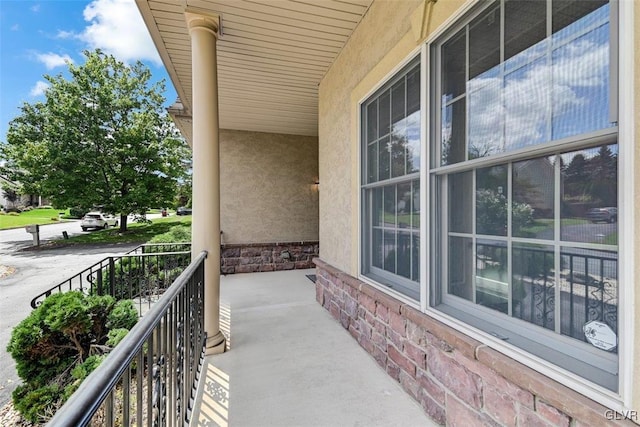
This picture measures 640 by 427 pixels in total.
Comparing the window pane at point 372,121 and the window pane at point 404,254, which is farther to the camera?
the window pane at point 372,121

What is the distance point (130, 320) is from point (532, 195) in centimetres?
383

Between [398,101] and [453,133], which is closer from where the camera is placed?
[453,133]

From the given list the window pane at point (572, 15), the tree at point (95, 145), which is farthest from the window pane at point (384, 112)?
the tree at point (95, 145)

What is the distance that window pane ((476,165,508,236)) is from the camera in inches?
61.0

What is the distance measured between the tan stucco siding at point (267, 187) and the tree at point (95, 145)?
910 cm

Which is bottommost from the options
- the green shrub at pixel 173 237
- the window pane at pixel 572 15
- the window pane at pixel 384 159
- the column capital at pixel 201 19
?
the green shrub at pixel 173 237

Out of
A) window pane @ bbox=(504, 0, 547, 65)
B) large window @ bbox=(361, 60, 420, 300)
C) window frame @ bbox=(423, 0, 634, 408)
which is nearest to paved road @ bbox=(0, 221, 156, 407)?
large window @ bbox=(361, 60, 420, 300)

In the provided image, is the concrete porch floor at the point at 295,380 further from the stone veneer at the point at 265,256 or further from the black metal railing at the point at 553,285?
the stone veneer at the point at 265,256

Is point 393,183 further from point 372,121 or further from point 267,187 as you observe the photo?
point 267,187

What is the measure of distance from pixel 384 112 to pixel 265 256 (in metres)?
4.51

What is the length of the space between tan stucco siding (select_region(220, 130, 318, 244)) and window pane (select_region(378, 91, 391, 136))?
408 cm

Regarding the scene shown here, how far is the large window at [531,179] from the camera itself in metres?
1.14

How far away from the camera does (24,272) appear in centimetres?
812

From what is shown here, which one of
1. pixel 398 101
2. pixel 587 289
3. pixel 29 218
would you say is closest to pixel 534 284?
pixel 587 289
